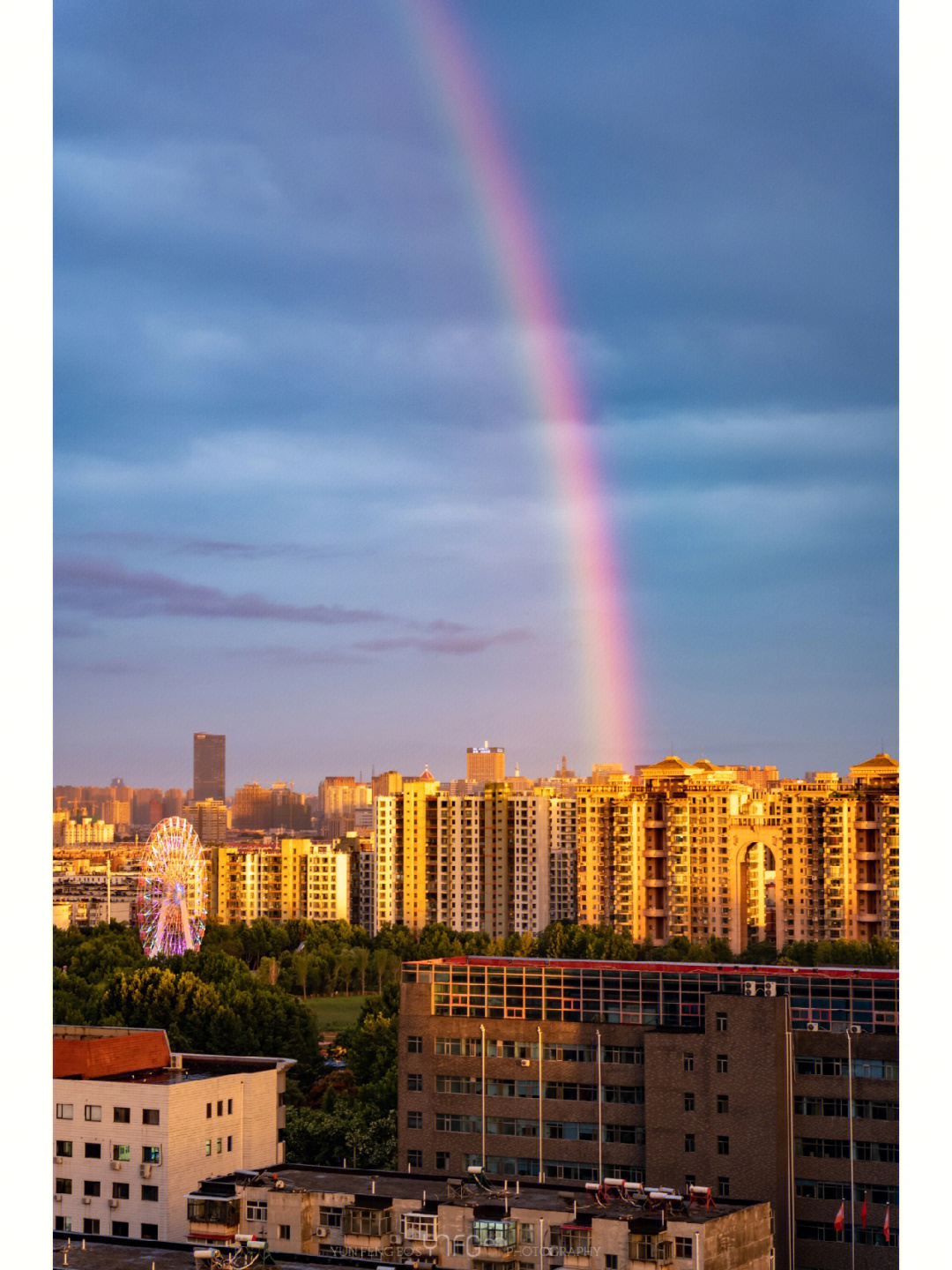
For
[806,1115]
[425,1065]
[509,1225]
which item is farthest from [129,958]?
[509,1225]

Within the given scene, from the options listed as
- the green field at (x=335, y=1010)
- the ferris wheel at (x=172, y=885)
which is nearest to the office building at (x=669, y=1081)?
the ferris wheel at (x=172, y=885)

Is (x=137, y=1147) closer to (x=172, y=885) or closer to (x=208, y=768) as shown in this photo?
(x=172, y=885)

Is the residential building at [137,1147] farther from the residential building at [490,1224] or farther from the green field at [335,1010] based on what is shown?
the green field at [335,1010]

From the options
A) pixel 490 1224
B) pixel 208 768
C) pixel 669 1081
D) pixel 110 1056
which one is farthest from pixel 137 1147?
pixel 208 768
